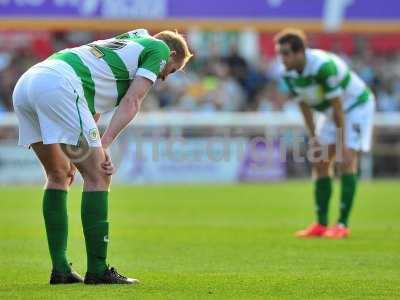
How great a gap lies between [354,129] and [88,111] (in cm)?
600

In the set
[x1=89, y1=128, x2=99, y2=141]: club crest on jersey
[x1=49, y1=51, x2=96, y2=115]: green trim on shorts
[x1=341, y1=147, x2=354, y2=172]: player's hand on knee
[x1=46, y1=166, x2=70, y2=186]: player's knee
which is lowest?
[x1=341, y1=147, x2=354, y2=172]: player's hand on knee

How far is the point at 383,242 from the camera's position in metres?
11.5

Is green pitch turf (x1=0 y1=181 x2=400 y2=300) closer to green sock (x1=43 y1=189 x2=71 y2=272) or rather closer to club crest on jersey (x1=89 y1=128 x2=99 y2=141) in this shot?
green sock (x1=43 y1=189 x2=71 y2=272)

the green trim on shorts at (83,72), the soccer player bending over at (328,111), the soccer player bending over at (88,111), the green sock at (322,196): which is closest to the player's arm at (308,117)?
the soccer player bending over at (328,111)

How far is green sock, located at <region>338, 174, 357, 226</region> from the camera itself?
12.7 metres

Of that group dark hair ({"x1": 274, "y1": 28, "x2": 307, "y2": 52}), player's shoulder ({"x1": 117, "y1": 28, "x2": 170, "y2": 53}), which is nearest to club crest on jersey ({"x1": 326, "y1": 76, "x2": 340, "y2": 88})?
dark hair ({"x1": 274, "y1": 28, "x2": 307, "y2": 52})

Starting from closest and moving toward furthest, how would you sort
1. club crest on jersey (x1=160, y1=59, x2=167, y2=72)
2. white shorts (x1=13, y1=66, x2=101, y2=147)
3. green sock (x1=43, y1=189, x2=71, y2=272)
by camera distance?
white shorts (x1=13, y1=66, x2=101, y2=147)
club crest on jersey (x1=160, y1=59, x2=167, y2=72)
green sock (x1=43, y1=189, x2=71, y2=272)

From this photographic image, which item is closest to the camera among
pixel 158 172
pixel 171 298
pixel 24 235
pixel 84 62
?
pixel 171 298

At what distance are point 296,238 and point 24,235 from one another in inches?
119

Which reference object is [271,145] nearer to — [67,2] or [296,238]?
[67,2]

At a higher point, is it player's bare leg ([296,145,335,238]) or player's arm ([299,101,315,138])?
player's arm ([299,101,315,138])

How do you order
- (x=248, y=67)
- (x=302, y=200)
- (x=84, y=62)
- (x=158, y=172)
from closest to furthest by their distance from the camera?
(x=84, y=62) < (x=302, y=200) < (x=158, y=172) < (x=248, y=67)

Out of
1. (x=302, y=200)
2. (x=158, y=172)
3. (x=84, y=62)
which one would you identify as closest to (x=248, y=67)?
(x=158, y=172)

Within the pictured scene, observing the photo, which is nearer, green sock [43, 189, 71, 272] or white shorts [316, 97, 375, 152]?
green sock [43, 189, 71, 272]
